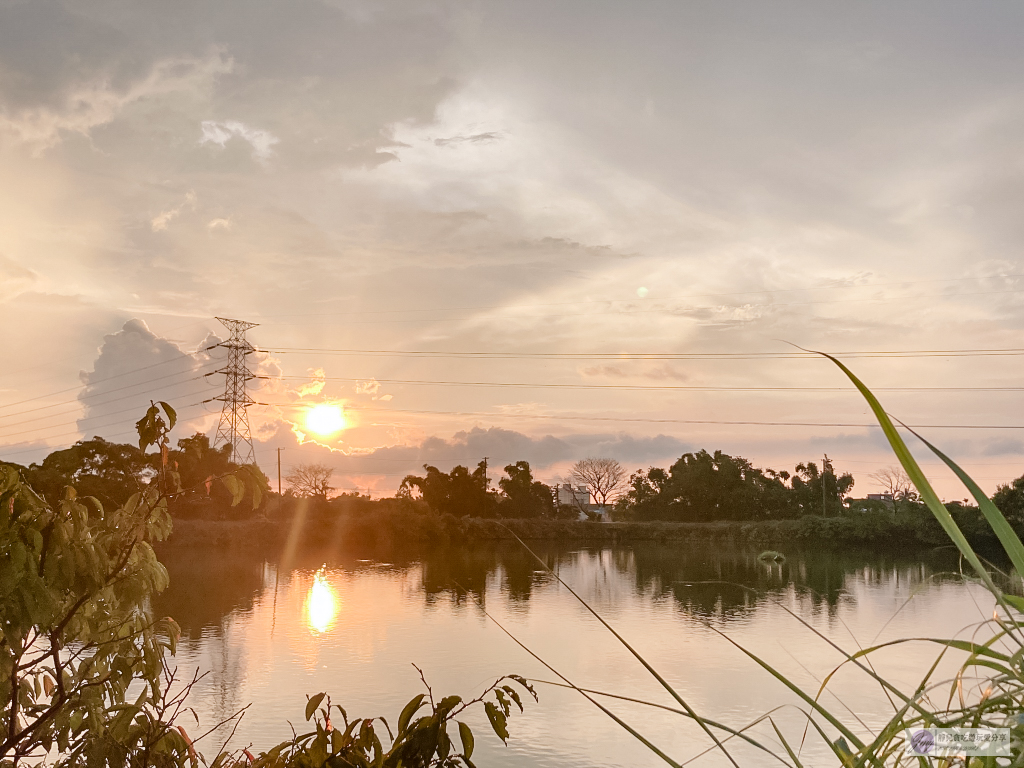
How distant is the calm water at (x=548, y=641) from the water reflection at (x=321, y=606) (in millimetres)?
50

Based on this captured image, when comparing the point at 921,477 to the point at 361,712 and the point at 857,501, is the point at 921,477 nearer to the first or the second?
the point at 361,712

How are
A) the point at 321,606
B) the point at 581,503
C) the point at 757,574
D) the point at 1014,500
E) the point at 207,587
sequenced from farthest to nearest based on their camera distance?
the point at 581,503
the point at 1014,500
the point at 757,574
the point at 207,587
the point at 321,606

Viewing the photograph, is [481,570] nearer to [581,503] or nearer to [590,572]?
[590,572]

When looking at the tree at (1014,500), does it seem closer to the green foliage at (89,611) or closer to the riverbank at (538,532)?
the riverbank at (538,532)

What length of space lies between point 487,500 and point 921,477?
4674cm

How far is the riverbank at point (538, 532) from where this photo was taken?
3669cm

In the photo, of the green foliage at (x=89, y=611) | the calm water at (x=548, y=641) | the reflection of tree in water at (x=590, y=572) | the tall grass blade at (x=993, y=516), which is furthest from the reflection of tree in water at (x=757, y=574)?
the tall grass blade at (x=993, y=516)

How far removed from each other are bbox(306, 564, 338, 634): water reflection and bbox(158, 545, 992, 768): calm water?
5 cm

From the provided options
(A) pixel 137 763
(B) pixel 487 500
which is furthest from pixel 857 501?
(A) pixel 137 763

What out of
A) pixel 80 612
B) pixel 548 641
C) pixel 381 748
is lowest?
pixel 548 641

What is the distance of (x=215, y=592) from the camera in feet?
73.6

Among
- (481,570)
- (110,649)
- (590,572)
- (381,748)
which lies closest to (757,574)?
(590,572)

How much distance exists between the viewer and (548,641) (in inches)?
646

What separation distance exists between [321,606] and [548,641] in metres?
6.58
